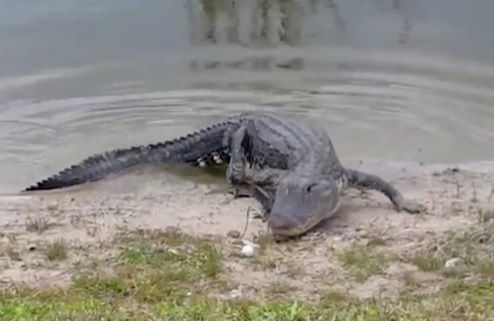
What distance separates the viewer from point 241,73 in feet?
31.9

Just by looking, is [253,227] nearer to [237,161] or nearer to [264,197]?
[264,197]

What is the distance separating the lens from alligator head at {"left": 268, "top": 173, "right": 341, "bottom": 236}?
6492 millimetres

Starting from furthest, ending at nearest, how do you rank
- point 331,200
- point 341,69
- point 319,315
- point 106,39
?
point 106,39 < point 341,69 < point 331,200 < point 319,315

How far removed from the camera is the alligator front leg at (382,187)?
6.92 metres

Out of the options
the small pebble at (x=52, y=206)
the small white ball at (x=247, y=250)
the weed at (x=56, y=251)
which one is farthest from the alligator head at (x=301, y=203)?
the small pebble at (x=52, y=206)

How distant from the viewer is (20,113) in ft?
29.9

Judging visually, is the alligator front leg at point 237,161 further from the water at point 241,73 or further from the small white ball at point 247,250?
the small white ball at point 247,250

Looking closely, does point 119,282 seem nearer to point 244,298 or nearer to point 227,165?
point 244,298

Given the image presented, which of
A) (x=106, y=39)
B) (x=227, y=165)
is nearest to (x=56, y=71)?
(x=106, y=39)

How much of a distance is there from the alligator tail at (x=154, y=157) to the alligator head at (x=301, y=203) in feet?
4.33

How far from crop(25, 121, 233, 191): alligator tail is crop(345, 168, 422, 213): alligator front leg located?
49.9 inches

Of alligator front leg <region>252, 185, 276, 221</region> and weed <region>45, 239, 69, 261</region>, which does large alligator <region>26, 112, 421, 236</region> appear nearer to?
alligator front leg <region>252, 185, 276, 221</region>

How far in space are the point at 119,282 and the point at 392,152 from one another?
11.7 ft

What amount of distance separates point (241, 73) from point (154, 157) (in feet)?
5.81
